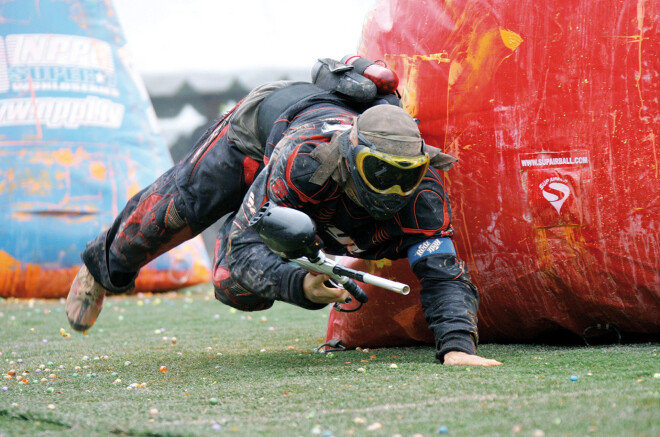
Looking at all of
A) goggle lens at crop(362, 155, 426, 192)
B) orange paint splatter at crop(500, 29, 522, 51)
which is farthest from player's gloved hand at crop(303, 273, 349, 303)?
orange paint splatter at crop(500, 29, 522, 51)

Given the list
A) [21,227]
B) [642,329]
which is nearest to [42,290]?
[21,227]

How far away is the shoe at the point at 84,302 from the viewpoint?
386 cm

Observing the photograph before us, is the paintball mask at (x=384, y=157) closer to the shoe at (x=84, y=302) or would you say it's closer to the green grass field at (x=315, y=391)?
the green grass field at (x=315, y=391)

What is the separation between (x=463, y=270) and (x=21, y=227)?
4.90 metres

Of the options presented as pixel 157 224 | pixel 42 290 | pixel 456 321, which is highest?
pixel 456 321

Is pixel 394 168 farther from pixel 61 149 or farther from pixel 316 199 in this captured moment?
pixel 61 149

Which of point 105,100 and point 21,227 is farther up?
point 105,100

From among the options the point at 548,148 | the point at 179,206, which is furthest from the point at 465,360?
the point at 179,206

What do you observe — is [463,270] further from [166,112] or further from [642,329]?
[166,112]

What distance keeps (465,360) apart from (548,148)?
35.6 inches

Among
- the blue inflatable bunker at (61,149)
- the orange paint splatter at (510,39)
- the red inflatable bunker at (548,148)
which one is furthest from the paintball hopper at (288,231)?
the blue inflatable bunker at (61,149)

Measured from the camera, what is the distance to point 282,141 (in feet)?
9.68

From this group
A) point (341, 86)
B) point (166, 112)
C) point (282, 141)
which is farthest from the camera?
point (166, 112)

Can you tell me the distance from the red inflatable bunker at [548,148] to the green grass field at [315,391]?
0.22 metres
